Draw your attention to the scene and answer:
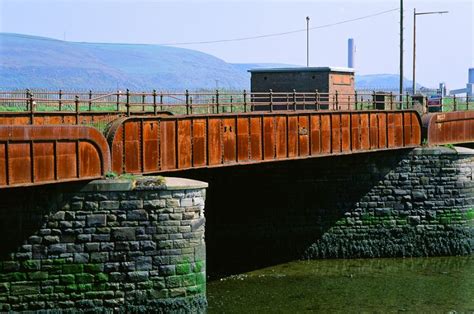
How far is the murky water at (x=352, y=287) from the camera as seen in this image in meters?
32.6

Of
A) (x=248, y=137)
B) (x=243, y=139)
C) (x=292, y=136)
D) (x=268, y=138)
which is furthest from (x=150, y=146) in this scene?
(x=292, y=136)

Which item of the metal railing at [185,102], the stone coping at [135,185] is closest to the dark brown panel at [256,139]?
the metal railing at [185,102]

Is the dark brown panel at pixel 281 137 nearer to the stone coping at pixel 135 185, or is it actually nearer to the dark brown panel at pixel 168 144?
the dark brown panel at pixel 168 144

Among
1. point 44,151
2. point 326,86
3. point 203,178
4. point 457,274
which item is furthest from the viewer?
point 326,86

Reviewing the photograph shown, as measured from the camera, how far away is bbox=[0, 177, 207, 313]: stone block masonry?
1102 inches

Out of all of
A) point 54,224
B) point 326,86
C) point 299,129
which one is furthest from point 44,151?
point 326,86

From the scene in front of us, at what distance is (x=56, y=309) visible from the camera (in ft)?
92.0

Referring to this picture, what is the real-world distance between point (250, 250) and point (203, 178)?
3.77 m

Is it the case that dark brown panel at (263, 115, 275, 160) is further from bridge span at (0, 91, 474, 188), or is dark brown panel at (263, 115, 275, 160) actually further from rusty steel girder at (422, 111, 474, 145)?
rusty steel girder at (422, 111, 474, 145)

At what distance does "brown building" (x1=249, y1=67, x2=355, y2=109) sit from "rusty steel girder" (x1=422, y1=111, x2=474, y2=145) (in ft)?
38.9

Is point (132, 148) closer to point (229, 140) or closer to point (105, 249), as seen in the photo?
point (105, 249)

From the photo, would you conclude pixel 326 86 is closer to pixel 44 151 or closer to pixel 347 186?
pixel 347 186

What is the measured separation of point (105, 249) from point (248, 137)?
973cm

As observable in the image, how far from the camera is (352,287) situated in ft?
119
